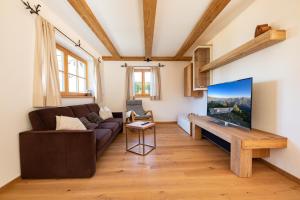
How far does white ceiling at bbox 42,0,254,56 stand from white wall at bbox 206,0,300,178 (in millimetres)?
382

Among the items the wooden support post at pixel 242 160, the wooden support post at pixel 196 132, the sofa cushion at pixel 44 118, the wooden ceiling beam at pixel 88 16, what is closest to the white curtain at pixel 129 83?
the wooden ceiling beam at pixel 88 16

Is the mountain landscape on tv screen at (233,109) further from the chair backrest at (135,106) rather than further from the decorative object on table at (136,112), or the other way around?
the chair backrest at (135,106)

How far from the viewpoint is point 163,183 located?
1733 millimetres

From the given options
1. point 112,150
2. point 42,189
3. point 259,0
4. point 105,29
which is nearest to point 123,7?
point 105,29

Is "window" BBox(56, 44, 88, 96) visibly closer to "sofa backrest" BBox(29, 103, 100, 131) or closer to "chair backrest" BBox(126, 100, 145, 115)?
"sofa backrest" BBox(29, 103, 100, 131)

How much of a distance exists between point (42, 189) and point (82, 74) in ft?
10.6

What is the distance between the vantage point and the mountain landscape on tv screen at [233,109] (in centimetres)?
203

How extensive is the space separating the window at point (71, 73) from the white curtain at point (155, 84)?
2118 mm

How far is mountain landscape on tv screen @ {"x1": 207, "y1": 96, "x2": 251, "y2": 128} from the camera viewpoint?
2.03 m

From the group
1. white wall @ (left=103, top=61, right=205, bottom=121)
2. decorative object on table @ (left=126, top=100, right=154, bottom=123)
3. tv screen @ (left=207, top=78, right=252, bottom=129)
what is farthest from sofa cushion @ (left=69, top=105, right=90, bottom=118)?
tv screen @ (left=207, top=78, right=252, bottom=129)

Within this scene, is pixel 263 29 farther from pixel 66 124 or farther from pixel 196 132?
pixel 66 124

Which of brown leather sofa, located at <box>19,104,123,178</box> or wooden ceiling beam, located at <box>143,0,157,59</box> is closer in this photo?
brown leather sofa, located at <box>19,104,123,178</box>

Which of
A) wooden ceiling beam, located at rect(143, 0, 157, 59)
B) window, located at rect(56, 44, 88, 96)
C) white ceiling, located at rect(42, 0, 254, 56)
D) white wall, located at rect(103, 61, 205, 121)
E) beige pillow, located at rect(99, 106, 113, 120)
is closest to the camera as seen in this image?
wooden ceiling beam, located at rect(143, 0, 157, 59)

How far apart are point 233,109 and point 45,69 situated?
2.83m
